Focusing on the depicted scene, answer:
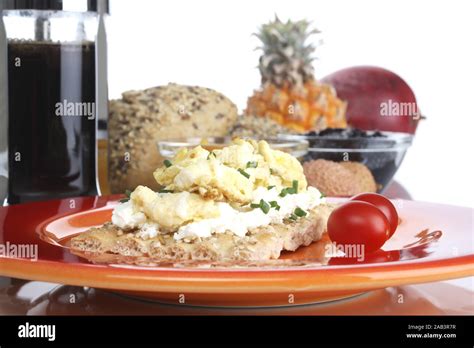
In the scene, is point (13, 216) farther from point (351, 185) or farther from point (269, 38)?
point (269, 38)

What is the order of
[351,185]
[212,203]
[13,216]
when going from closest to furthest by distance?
1. [212,203]
2. [13,216]
3. [351,185]

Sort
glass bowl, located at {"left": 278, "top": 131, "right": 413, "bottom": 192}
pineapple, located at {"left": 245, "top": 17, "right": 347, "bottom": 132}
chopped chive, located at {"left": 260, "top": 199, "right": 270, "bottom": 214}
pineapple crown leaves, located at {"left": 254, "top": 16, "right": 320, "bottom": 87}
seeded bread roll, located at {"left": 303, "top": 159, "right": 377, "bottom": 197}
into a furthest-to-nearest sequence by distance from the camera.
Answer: pineapple crown leaves, located at {"left": 254, "top": 16, "right": 320, "bottom": 87}
pineapple, located at {"left": 245, "top": 17, "right": 347, "bottom": 132}
glass bowl, located at {"left": 278, "top": 131, "right": 413, "bottom": 192}
seeded bread roll, located at {"left": 303, "top": 159, "right": 377, "bottom": 197}
chopped chive, located at {"left": 260, "top": 199, "right": 270, "bottom": 214}

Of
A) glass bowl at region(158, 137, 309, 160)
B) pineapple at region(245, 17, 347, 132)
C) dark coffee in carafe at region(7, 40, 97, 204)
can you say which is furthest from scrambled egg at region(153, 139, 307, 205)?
pineapple at region(245, 17, 347, 132)

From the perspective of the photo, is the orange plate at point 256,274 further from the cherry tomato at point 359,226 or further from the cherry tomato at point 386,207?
the cherry tomato at point 386,207

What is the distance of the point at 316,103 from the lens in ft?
13.9

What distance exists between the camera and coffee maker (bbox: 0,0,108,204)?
3.06 metres

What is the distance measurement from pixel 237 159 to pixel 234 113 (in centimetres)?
132

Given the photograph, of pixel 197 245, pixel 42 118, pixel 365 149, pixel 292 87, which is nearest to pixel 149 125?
pixel 42 118

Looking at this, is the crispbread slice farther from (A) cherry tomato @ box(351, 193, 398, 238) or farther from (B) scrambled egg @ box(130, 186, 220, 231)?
(A) cherry tomato @ box(351, 193, 398, 238)

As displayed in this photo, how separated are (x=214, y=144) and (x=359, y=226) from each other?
1141mm

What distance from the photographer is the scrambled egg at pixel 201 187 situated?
207 centimetres

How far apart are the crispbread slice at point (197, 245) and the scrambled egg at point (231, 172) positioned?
0.10m

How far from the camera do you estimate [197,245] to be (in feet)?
6.65
